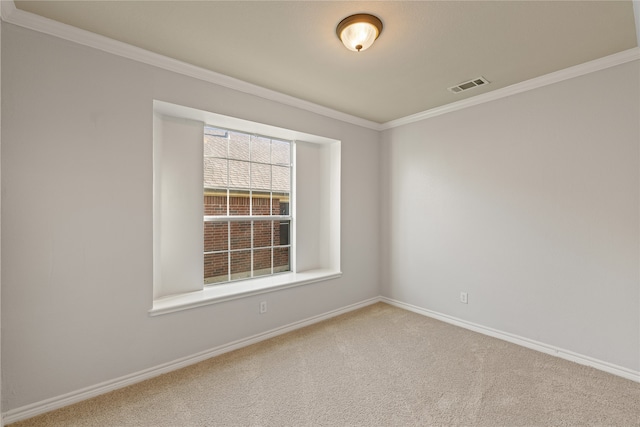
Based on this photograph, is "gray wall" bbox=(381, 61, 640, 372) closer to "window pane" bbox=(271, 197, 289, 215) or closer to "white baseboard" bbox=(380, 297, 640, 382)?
"white baseboard" bbox=(380, 297, 640, 382)

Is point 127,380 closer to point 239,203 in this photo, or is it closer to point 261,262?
point 261,262

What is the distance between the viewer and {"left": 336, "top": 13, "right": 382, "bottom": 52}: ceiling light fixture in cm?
186

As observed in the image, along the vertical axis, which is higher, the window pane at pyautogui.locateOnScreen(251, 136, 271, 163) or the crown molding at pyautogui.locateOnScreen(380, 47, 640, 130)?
the crown molding at pyautogui.locateOnScreen(380, 47, 640, 130)

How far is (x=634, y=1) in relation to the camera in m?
1.64

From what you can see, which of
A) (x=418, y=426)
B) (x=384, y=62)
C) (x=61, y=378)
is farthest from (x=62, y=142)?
(x=418, y=426)

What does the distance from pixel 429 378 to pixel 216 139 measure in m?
3.01

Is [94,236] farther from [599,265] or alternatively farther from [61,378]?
[599,265]

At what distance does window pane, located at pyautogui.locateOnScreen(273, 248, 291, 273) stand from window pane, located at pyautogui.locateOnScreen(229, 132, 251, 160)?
1202 mm

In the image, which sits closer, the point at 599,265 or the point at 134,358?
the point at 134,358

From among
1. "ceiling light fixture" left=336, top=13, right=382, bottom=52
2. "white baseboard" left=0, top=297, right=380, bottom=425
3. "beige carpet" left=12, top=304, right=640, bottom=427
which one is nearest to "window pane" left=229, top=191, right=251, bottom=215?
"white baseboard" left=0, top=297, right=380, bottom=425

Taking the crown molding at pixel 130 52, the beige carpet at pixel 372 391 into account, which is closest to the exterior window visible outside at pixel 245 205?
the crown molding at pixel 130 52

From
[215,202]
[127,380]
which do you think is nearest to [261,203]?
[215,202]

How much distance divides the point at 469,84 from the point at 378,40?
1271 mm

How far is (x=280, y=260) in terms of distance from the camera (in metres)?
3.72
